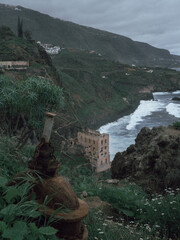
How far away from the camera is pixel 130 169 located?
1088 cm

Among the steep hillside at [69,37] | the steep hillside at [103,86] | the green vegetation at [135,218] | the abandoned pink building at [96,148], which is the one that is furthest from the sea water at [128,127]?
the steep hillside at [69,37]

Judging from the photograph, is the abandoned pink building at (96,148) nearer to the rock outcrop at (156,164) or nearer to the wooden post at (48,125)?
the rock outcrop at (156,164)

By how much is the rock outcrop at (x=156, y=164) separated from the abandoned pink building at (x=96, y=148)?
314 inches

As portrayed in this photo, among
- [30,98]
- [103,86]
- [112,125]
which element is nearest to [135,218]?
[30,98]

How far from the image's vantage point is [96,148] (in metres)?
19.8

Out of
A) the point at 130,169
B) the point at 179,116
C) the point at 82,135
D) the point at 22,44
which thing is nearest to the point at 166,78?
the point at 179,116

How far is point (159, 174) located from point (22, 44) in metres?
33.3

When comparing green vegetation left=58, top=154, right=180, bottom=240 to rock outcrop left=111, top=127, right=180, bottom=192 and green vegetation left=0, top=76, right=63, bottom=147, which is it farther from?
rock outcrop left=111, top=127, right=180, bottom=192

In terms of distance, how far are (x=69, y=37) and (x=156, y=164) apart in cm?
12971

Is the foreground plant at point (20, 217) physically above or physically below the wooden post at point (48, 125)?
below

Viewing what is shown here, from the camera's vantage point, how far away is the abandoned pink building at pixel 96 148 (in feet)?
64.1

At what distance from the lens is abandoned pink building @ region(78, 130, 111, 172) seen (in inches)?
769

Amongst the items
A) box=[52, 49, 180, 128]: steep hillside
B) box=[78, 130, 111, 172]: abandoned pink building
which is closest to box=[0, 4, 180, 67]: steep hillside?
box=[52, 49, 180, 128]: steep hillside

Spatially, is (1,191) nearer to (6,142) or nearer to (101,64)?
(6,142)
